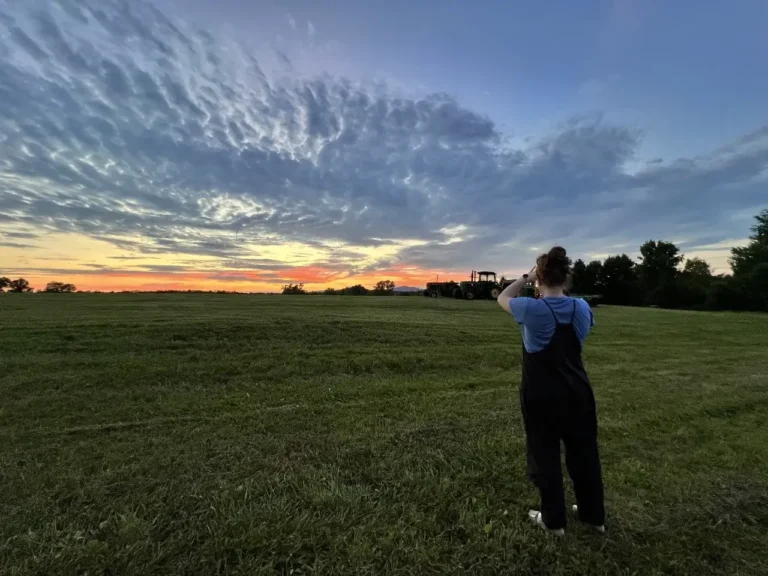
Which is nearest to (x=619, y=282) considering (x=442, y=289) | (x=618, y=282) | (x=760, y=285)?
(x=618, y=282)

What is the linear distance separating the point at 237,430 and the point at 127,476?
1274 mm

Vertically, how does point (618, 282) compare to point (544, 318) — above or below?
above

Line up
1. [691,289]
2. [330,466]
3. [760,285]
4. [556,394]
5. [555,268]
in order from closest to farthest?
[556,394]
[555,268]
[330,466]
[760,285]
[691,289]

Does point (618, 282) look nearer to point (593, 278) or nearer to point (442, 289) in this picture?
point (593, 278)

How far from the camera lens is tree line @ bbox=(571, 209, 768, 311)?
4497 cm

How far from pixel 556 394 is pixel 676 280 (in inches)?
2743

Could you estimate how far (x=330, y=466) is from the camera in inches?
150

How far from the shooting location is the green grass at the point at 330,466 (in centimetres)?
268

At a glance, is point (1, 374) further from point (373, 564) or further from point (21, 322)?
point (373, 564)

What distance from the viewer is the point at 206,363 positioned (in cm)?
743

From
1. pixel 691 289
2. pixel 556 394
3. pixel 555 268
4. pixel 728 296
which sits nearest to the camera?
pixel 556 394

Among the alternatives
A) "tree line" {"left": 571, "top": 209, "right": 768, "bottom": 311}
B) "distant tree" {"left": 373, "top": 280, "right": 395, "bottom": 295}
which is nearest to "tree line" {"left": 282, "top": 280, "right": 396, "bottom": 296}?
"distant tree" {"left": 373, "top": 280, "right": 395, "bottom": 295}

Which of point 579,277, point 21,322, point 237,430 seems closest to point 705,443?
point 237,430

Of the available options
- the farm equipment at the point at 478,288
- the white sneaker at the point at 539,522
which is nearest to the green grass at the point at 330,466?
the white sneaker at the point at 539,522
